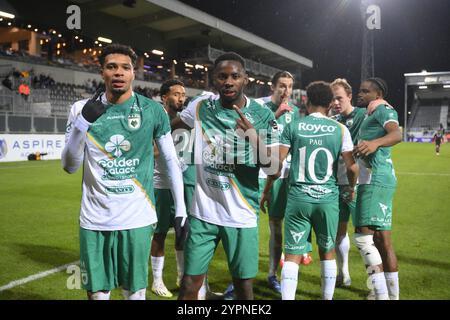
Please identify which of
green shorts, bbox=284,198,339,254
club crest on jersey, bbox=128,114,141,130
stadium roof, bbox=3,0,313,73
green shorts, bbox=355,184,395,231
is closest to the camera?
club crest on jersey, bbox=128,114,141,130

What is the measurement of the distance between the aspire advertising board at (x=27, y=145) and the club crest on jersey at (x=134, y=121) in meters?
17.9

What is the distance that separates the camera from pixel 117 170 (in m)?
2.82

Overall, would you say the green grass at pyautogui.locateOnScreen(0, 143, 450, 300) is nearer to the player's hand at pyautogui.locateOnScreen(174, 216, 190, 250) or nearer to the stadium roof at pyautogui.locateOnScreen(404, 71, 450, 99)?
the player's hand at pyautogui.locateOnScreen(174, 216, 190, 250)

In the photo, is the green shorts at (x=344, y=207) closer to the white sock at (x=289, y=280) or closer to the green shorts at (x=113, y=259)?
the white sock at (x=289, y=280)

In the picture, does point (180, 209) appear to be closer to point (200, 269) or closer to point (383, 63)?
point (200, 269)

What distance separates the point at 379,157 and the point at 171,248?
11.9 ft

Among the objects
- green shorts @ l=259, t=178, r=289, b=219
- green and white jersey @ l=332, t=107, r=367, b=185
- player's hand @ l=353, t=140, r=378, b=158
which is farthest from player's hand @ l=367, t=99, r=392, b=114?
green shorts @ l=259, t=178, r=289, b=219

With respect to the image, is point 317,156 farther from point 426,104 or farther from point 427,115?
point 426,104

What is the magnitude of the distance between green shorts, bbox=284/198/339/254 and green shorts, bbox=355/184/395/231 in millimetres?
500

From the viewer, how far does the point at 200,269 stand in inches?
120

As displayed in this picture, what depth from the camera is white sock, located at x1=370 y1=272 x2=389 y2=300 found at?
12.8 ft

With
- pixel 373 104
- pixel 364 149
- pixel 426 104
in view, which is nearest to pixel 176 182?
pixel 364 149

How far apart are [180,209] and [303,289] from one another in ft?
7.61

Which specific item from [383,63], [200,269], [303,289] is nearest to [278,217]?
[303,289]
